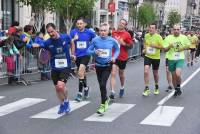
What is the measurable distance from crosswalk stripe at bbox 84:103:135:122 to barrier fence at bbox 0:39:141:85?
4.56 m

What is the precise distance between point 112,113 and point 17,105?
2.41m

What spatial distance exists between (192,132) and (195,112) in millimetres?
2076

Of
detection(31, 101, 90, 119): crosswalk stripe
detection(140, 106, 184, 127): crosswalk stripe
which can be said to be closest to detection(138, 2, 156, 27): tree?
detection(31, 101, 90, 119): crosswalk stripe

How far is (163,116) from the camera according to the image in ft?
31.4

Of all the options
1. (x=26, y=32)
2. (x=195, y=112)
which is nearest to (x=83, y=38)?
(x=195, y=112)

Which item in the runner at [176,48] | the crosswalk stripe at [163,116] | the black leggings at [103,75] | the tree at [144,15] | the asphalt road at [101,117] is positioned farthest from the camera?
the tree at [144,15]

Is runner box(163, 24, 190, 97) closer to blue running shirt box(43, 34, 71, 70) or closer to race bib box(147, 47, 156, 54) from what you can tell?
race bib box(147, 47, 156, 54)

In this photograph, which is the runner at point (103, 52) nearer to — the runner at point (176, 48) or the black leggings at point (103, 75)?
the black leggings at point (103, 75)

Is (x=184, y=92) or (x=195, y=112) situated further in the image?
(x=184, y=92)

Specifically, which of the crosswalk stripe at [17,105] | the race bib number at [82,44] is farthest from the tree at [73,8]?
the crosswalk stripe at [17,105]

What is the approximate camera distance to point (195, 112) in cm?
1011

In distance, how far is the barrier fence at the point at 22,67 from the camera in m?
14.8

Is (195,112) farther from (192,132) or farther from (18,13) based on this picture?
(18,13)

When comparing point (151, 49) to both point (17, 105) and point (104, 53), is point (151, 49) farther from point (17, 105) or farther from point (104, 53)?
point (17, 105)
